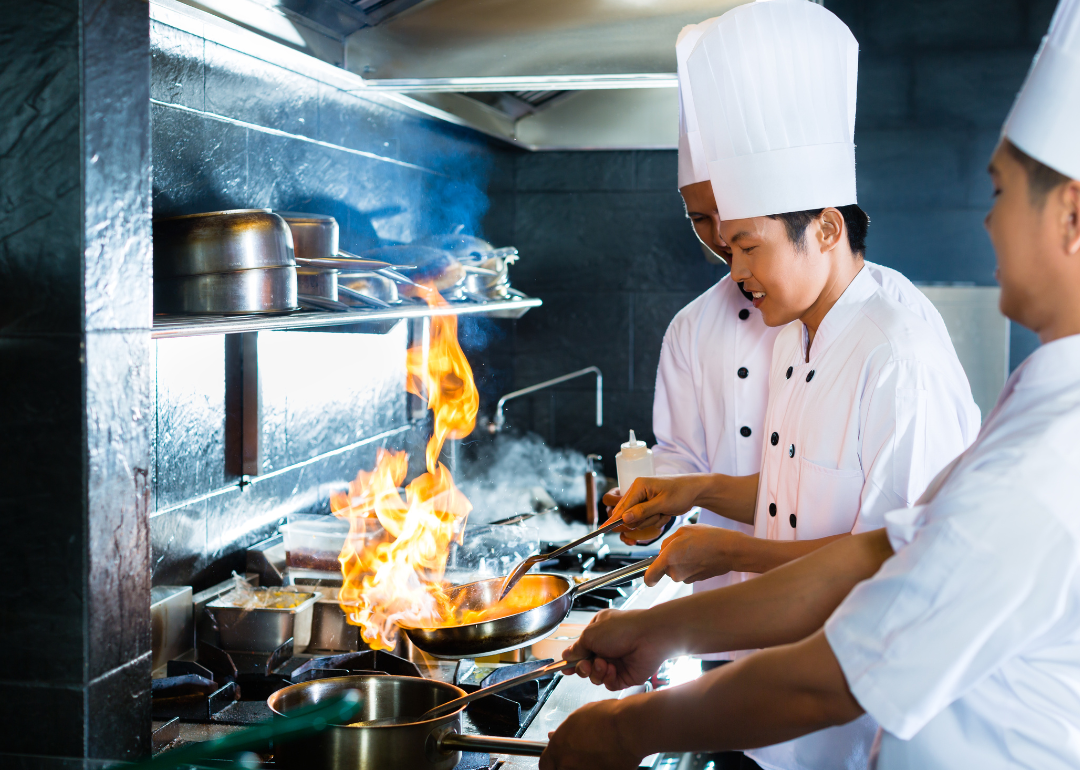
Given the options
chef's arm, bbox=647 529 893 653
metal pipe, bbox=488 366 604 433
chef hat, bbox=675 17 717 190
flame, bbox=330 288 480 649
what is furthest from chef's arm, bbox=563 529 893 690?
metal pipe, bbox=488 366 604 433

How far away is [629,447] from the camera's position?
240cm

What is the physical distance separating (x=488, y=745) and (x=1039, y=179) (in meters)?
0.97

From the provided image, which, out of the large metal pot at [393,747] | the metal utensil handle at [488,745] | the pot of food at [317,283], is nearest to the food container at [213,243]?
the pot of food at [317,283]

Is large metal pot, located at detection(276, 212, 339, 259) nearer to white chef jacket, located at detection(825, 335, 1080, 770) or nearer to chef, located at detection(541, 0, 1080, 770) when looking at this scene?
chef, located at detection(541, 0, 1080, 770)

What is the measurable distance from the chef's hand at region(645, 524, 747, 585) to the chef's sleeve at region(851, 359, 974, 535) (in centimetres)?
22

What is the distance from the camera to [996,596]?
0.84 meters

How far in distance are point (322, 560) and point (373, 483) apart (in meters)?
0.66

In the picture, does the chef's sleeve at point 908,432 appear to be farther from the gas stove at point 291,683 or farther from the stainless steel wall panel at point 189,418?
the stainless steel wall panel at point 189,418

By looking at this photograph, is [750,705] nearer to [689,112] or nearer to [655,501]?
[655,501]

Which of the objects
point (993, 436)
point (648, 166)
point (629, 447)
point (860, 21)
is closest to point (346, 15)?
point (629, 447)

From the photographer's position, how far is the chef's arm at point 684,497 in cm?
203

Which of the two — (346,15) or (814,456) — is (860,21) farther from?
(814,456)

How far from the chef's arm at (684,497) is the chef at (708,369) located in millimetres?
86

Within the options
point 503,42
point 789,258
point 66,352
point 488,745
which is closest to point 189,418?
point 66,352
